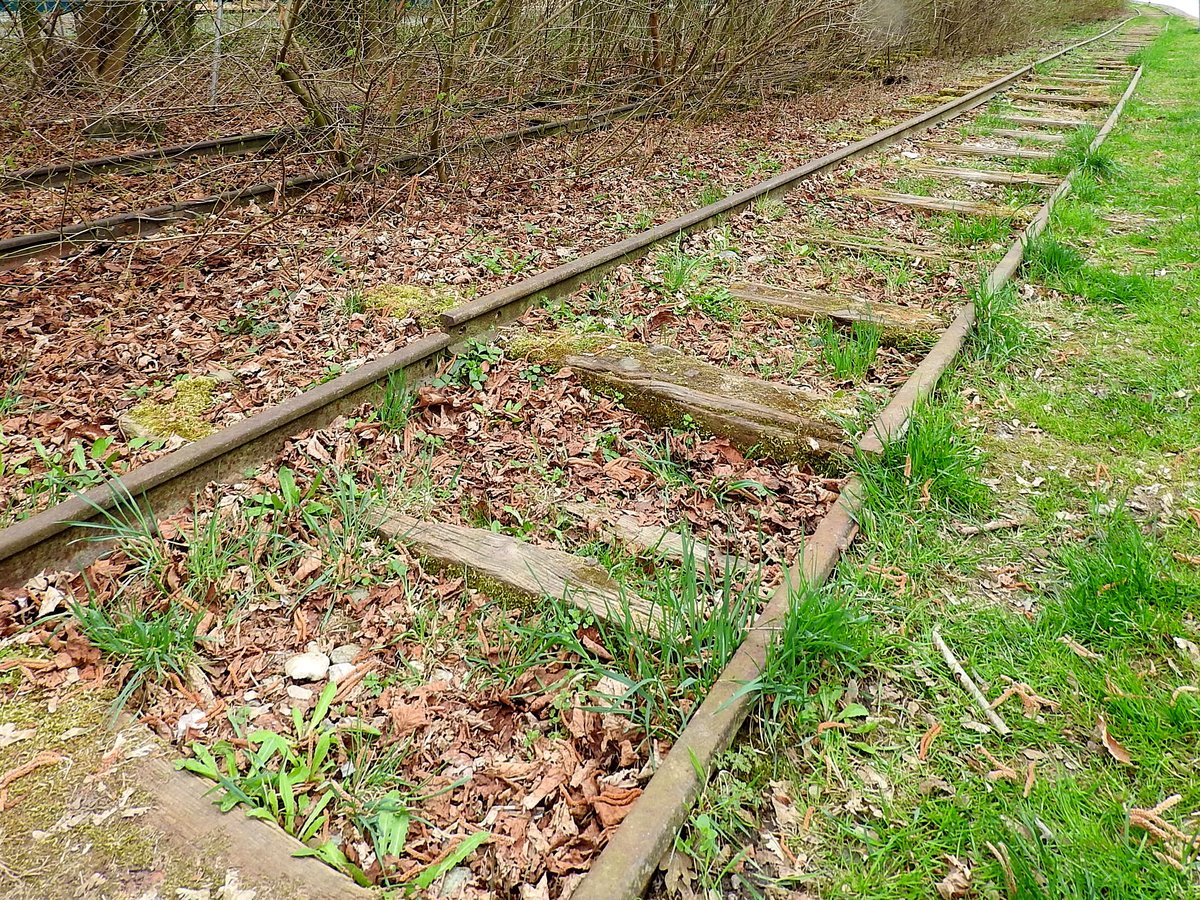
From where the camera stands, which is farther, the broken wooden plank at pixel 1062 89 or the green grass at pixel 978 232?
the broken wooden plank at pixel 1062 89

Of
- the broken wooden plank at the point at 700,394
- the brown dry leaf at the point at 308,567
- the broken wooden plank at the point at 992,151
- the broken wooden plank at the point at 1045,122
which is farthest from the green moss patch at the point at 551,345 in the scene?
the broken wooden plank at the point at 1045,122

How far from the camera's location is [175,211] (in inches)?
227

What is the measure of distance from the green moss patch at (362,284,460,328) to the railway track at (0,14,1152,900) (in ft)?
1.00

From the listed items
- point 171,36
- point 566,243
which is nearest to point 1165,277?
point 566,243

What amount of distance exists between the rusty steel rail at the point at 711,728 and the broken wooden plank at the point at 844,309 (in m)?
1.00

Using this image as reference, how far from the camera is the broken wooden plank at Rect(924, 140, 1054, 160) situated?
906cm

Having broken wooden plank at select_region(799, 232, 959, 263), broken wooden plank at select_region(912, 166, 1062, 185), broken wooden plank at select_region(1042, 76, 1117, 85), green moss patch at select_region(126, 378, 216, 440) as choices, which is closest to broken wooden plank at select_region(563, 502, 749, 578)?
green moss patch at select_region(126, 378, 216, 440)

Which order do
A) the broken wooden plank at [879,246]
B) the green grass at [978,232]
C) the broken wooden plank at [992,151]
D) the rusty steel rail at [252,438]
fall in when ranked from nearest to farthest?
the rusty steel rail at [252,438], the broken wooden plank at [879,246], the green grass at [978,232], the broken wooden plank at [992,151]

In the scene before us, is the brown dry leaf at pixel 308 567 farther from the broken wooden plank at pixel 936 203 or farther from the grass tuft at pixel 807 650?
the broken wooden plank at pixel 936 203

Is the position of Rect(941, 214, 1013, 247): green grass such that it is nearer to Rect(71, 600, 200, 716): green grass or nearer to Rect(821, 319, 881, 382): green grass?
Rect(821, 319, 881, 382): green grass

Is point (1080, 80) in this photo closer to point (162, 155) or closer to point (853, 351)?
point (853, 351)

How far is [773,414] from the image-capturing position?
11.6ft

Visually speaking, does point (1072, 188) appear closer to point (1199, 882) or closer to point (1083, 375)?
point (1083, 375)

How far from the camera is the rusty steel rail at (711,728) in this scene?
163cm
